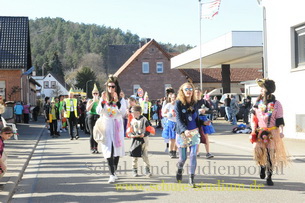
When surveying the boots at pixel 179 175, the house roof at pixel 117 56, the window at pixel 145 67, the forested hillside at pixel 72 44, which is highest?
the forested hillside at pixel 72 44

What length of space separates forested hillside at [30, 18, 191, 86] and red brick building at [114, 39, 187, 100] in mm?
61309

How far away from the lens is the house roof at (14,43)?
128 ft

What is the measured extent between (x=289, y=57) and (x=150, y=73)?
44857mm

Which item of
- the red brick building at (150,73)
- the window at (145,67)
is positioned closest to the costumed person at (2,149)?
the red brick building at (150,73)

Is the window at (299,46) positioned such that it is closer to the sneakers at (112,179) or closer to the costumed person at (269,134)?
the costumed person at (269,134)

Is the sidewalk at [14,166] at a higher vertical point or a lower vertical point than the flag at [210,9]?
lower

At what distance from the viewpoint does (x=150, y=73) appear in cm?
6084

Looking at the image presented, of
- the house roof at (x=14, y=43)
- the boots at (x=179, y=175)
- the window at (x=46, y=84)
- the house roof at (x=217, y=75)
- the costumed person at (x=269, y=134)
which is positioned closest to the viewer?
the costumed person at (x=269, y=134)

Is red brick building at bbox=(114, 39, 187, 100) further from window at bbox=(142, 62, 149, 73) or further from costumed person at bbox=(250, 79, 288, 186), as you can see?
costumed person at bbox=(250, 79, 288, 186)

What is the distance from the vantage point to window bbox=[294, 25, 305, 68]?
620 inches

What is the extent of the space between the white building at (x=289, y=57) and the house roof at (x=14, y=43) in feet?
87.3

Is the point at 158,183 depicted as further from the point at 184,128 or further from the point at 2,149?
the point at 2,149

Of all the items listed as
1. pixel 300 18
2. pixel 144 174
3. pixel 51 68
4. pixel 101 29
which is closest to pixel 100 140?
pixel 144 174

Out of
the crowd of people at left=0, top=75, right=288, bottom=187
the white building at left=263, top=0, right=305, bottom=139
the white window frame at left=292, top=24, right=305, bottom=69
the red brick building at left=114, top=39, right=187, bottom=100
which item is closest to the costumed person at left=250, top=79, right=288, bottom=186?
the crowd of people at left=0, top=75, right=288, bottom=187
